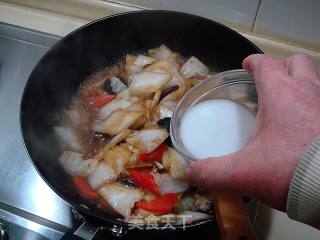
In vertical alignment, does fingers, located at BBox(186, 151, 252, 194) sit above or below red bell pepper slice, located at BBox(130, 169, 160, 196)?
above

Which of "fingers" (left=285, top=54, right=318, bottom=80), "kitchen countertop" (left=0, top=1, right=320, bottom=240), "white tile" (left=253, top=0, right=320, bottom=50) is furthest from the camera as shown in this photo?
"kitchen countertop" (left=0, top=1, right=320, bottom=240)

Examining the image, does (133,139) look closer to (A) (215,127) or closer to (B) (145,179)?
(B) (145,179)

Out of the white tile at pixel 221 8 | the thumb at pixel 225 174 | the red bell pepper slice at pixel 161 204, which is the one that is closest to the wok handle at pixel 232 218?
the thumb at pixel 225 174

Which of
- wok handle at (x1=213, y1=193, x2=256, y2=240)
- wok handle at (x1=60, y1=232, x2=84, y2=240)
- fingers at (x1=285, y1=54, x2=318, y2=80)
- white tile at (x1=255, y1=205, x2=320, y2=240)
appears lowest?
white tile at (x1=255, y1=205, x2=320, y2=240)

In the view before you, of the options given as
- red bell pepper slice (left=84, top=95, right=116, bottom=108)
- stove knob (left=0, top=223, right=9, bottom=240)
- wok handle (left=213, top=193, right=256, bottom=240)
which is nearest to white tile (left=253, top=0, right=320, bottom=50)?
red bell pepper slice (left=84, top=95, right=116, bottom=108)

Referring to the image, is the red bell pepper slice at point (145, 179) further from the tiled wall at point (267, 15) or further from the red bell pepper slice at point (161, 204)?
the tiled wall at point (267, 15)

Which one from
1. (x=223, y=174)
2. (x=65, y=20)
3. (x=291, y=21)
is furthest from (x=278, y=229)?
(x=65, y=20)

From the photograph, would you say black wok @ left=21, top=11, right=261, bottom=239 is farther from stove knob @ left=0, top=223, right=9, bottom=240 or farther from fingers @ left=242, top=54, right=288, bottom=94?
fingers @ left=242, top=54, right=288, bottom=94
